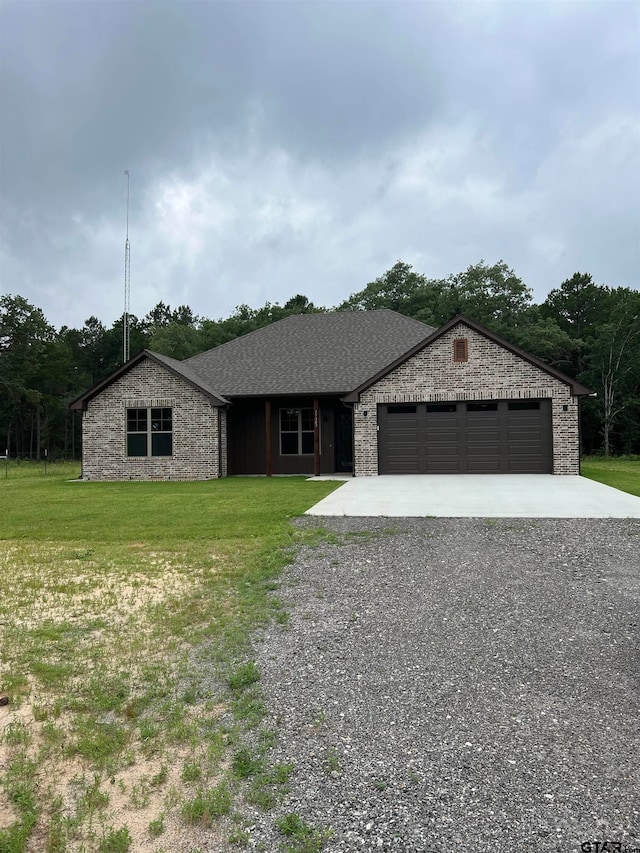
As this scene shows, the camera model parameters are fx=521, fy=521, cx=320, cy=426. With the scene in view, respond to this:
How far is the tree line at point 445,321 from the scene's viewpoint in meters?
36.6

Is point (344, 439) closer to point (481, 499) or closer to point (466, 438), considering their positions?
point (466, 438)

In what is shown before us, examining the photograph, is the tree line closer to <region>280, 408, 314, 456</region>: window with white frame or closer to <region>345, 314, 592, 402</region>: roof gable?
<region>345, 314, 592, 402</region>: roof gable

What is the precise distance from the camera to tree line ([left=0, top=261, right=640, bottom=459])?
120 feet

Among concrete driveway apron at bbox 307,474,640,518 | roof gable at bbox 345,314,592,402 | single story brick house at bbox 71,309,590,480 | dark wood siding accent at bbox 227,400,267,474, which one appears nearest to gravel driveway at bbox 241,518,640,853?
concrete driveway apron at bbox 307,474,640,518

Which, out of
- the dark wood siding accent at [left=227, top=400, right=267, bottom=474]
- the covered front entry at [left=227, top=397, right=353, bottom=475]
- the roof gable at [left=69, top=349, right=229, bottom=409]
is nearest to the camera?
the roof gable at [left=69, top=349, right=229, bottom=409]

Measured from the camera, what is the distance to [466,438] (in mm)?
17281

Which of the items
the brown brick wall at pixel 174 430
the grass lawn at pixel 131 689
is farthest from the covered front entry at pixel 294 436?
the grass lawn at pixel 131 689

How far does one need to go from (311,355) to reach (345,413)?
3.30 metres

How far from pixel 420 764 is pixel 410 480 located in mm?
13246

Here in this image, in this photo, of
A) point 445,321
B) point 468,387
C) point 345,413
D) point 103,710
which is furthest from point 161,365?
point 445,321

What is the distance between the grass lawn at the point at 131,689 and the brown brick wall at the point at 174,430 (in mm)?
10295

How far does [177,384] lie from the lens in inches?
733

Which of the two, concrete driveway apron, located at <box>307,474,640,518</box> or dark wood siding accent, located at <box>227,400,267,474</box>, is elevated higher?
dark wood siding accent, located at <box>227,400,267,474</box>

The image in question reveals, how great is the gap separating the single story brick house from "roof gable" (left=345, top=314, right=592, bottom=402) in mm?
43
